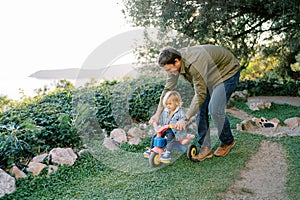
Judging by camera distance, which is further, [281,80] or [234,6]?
[281,80]

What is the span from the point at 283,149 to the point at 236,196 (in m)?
1.49

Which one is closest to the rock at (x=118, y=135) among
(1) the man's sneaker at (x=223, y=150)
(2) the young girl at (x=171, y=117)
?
(2) the young girl at (x=171, y=117)

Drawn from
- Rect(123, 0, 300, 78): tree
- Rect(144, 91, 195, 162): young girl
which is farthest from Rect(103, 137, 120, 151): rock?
Rect(123, 0, 300, 78): tree

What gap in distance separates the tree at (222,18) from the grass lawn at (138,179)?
2.90 m

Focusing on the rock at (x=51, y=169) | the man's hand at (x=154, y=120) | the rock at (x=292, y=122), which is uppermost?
the man's hand at (x=154, y=120)

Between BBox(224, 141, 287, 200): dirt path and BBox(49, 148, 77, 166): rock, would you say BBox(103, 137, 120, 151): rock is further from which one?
BBox(224, 141, 287, 200): dirt path

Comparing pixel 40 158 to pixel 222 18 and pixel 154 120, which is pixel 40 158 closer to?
pixel 154 120

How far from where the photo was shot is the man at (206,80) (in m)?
3.20

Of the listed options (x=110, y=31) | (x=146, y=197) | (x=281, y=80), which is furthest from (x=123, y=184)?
(x=281, y=80)

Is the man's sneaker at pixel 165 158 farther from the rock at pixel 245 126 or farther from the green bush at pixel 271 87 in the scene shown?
the green bush at pixel 271 87

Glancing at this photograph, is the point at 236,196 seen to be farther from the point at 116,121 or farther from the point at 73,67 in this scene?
the point at 73,67

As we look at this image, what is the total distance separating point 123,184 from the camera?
3.14m

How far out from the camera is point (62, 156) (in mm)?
3490

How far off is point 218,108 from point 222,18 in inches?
123
